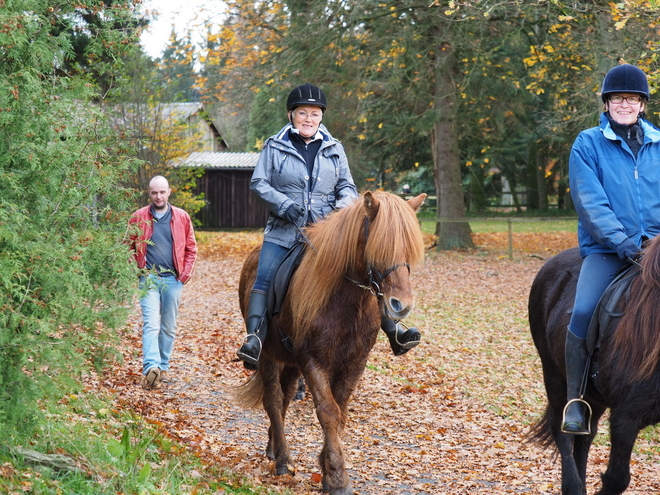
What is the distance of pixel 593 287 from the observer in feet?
15.7

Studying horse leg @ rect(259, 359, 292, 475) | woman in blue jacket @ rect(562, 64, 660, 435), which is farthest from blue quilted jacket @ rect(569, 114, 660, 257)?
horse leg @ rect(259, 359, 292, 475)

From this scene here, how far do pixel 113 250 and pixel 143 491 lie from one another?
4.84 ft

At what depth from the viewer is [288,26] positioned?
22.6 metres

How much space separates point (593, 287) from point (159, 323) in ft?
17.9

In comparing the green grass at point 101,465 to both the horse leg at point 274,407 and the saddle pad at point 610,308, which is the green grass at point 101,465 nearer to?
the horse leg at point 274,407

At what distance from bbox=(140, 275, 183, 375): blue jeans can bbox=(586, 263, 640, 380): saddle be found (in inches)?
195

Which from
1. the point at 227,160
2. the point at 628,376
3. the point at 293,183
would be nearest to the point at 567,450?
the point at 628,376

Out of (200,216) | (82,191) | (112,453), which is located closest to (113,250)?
(82,191)

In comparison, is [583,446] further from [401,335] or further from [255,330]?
[255,330]

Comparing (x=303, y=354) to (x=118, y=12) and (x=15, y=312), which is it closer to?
(x=15, y=312)

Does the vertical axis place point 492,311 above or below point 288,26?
below

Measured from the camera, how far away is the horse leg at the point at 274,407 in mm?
6004

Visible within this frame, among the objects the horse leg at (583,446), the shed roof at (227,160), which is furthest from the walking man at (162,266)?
the shed roof at (227,160)

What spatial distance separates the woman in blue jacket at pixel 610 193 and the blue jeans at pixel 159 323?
16.0 ft
